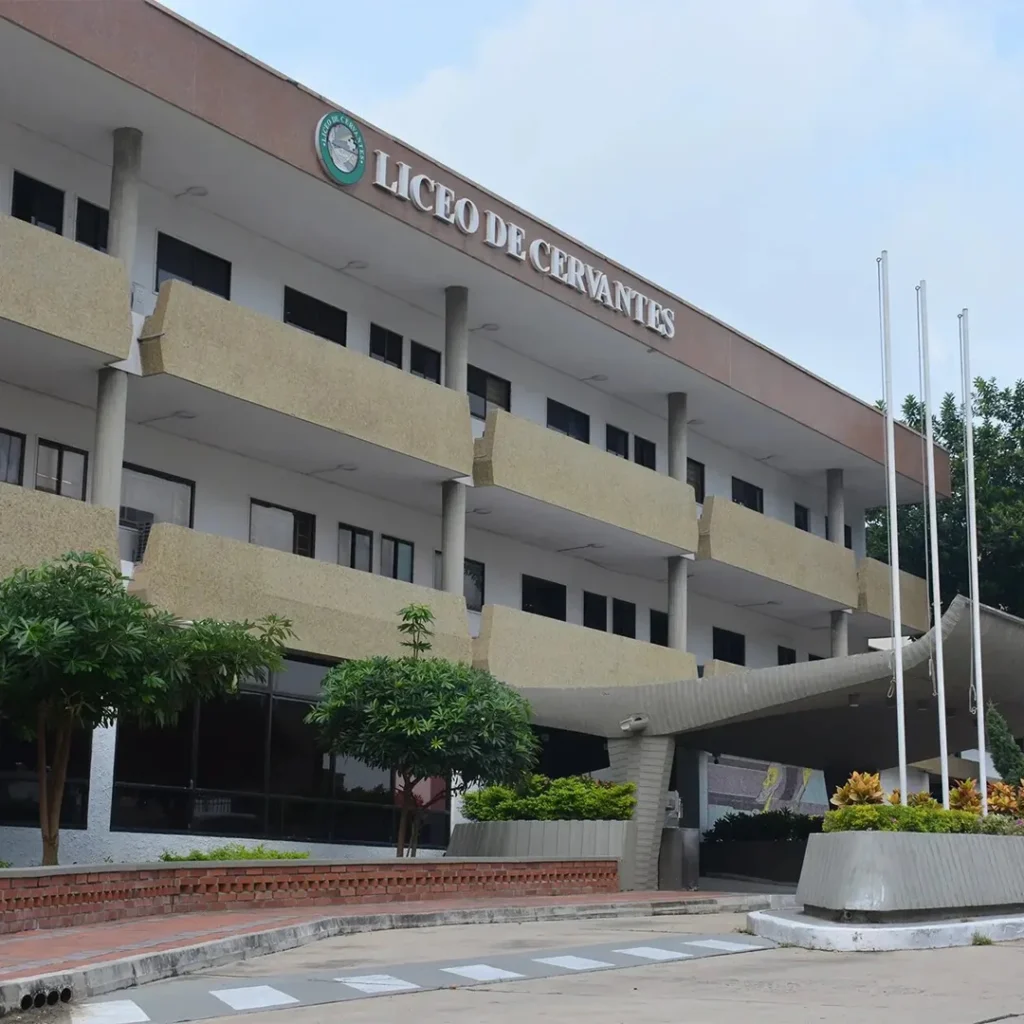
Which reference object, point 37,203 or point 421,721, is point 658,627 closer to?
point 421,721

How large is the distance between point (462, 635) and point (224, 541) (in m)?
5.56

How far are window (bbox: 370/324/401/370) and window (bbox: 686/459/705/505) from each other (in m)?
10.3

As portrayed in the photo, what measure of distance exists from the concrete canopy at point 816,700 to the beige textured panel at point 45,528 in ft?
28.6

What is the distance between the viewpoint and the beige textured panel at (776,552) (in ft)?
115

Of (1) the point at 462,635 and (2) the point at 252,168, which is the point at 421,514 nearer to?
(1) the point at 462,635

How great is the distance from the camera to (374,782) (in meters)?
27.4

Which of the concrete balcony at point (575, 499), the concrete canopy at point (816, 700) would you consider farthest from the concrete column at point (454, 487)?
the concrete canopy at point (816, 700)

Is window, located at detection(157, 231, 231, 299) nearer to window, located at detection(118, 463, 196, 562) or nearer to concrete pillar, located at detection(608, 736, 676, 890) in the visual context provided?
window, located at detection(118, 463, 196, 562)

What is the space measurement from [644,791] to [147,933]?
12304mm

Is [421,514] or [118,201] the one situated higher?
[118,201]

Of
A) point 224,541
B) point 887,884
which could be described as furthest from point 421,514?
point 887,884

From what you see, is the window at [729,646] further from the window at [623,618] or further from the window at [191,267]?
the window at [191,267]

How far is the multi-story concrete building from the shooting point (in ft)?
73.7

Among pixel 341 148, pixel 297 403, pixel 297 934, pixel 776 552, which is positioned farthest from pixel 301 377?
pixel 776 552
